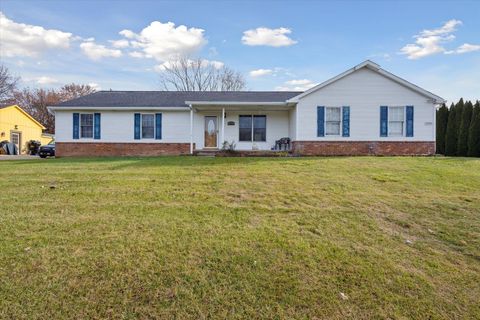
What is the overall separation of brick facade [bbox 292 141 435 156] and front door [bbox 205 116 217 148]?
16.0ft

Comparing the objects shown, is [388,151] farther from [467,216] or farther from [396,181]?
[467,216]

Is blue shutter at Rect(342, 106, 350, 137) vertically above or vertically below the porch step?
above

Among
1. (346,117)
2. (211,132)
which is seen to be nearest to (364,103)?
(346,117)

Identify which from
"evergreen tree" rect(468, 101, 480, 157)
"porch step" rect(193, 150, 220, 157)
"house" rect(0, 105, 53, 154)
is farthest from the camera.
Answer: "house" rect(0, 105, 53, 154)

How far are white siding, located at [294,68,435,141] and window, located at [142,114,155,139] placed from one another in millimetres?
7882

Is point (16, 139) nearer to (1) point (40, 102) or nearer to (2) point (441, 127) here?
(1) point (40, 102)

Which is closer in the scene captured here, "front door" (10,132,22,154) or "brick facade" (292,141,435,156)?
"brick facade" (292,141,435,156)

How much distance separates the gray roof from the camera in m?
16.6

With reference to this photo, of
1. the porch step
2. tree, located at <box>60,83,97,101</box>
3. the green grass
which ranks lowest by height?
the green grass

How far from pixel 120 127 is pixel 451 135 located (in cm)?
2011

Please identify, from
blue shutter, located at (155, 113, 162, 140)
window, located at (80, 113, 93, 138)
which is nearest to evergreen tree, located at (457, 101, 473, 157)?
blue shutter, located at (155, 113, 162, 140)

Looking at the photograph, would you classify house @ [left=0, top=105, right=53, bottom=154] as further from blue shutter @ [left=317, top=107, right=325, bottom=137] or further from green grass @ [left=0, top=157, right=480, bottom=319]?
blue shutter @ [left=317, top=107, right=325, bottom=137]

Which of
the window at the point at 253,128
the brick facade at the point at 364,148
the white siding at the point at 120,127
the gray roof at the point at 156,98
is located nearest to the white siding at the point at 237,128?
the window at the point at 253,128

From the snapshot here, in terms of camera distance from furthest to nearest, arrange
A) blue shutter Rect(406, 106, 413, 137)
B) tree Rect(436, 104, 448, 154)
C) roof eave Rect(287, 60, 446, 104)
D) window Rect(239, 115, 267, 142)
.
Answer: tree Rect(436, 104, 448, 154) < window Rect(239, 115, 267, 142) < blue shutter Rect(406, 106, 413, 137) < roof eave Rect(287, 60, 446, 104)
